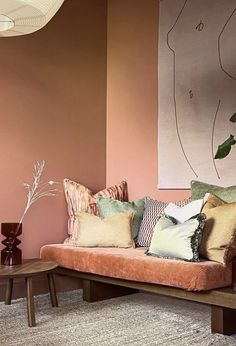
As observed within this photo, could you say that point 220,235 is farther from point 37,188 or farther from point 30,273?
point 37,188

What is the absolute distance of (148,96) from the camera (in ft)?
14.0

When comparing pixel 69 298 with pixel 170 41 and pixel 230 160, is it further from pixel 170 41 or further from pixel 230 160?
pixel 170 41

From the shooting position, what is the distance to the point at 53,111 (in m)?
4.16

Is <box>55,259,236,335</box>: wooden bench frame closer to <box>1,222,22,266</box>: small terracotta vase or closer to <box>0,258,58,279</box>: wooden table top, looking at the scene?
<box>0,258,58,279</box>: wooden table top

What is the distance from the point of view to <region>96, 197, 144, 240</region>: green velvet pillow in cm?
386

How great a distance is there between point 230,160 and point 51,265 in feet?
5.19

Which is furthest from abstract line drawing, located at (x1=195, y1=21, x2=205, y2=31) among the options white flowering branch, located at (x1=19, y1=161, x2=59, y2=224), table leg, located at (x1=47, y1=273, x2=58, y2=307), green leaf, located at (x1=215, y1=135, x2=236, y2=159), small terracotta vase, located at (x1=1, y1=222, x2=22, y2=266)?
table leg, located at (x1=47, y1=273, x2=58, y2=307)

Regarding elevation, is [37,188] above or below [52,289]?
above

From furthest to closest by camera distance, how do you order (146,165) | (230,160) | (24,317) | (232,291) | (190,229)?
(146,165)
(230,160)
(24,317)
(190,229)
(232,291)

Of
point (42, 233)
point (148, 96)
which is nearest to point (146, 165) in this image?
point (148, 96)

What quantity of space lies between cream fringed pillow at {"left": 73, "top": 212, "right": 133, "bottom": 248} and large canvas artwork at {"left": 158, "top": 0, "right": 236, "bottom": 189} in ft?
1.93

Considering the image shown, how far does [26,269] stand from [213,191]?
1.47m

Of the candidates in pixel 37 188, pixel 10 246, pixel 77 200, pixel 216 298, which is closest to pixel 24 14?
pixel 10 246

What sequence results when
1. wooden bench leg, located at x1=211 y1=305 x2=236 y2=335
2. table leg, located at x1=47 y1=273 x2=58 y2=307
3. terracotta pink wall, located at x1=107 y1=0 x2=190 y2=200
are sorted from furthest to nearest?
terracotta pink wall, located at x1=107 y1=0 x2=190 y2=200, table leg, located at x1=47 y1=273 x2=58 y2=307, wooden bench leg, located at x1=211 y1=305 x2=236 y2=335
